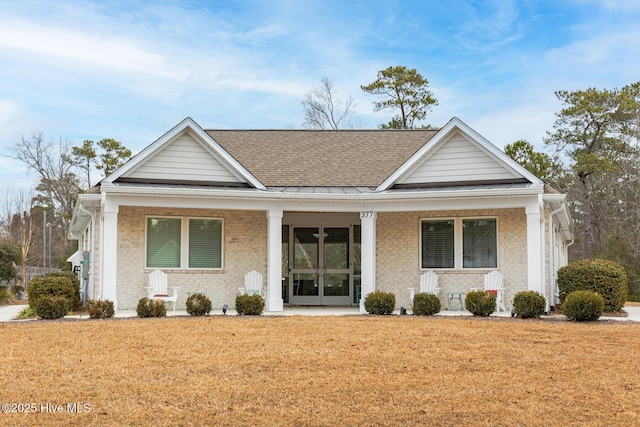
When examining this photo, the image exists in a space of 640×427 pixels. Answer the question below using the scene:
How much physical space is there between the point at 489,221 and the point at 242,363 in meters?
9.68

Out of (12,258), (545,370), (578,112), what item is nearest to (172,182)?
(545,370)

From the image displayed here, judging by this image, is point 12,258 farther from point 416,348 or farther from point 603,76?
point 603,76

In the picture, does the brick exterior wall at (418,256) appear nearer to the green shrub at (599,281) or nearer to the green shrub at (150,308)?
the green shrub at (599,281)

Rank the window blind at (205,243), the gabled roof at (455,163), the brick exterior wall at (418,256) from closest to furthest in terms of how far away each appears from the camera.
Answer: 1. the gabled roof at (455,163)
2. the brick exterior wall at (418,256)
3. the window blind at (205,243)

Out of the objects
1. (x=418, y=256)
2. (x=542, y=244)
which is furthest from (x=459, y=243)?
(x=542, y=244)

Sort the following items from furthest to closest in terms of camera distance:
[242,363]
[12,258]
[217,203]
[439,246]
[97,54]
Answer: [12,258] → [97,54] → [439,246] → [217,203] → [242,363]

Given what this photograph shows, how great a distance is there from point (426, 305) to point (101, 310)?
6619mm

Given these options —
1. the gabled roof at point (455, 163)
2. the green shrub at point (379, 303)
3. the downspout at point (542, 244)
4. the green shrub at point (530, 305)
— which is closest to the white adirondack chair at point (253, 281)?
the green shrub at point (379, 303)

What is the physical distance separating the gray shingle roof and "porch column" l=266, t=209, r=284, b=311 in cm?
168

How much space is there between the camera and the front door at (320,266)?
1952 centimetres

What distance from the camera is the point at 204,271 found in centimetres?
1780

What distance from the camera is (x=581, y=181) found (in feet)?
120

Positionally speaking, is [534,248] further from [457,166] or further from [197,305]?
[197,305]

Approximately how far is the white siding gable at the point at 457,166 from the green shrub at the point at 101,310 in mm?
7410
